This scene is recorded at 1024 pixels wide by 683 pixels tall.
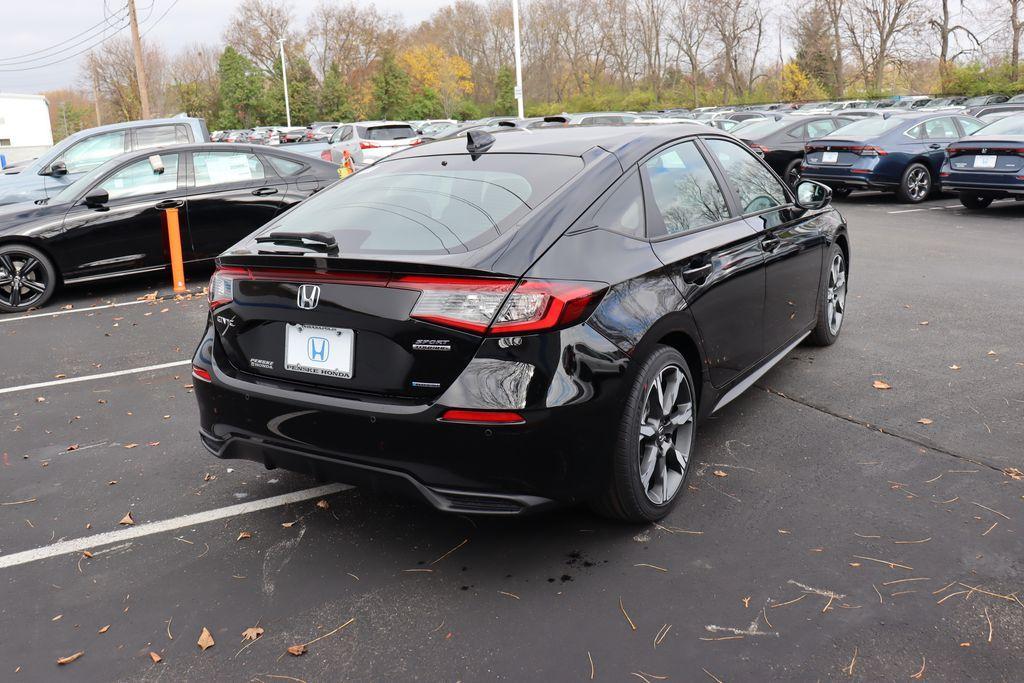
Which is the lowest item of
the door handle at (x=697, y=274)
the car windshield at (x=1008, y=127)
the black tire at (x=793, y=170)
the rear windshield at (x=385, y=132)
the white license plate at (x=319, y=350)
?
the white license plate at (x=319, y=350)

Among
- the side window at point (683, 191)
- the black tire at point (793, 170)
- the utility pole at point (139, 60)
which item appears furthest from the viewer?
the utility pole at point (139, 60)

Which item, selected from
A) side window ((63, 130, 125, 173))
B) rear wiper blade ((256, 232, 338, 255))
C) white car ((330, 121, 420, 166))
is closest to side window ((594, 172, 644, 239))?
rear wiper blade ((256, 232, 338, 255))

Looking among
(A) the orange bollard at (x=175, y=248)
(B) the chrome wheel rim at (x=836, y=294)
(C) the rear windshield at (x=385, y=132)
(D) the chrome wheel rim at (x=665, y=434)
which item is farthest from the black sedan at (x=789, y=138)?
(D) the chrome wheel rim at (x=665, y=434)

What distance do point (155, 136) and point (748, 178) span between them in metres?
10.9

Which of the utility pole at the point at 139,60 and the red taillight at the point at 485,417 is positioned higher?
the utility pole at the point at 139,60

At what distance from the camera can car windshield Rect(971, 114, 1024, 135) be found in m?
12.7

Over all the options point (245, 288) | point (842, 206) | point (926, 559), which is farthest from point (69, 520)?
point (842, 206)

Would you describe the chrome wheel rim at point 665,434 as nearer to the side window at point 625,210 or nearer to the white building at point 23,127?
the side window at point 625,210

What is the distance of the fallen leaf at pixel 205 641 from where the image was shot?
9.23 feet

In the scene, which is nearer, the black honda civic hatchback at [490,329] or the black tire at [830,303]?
the black honda civic hatchback at [490,329]

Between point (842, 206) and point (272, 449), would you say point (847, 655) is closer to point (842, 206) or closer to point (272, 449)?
point (272, 449)

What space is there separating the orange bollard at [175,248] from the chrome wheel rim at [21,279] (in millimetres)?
1210

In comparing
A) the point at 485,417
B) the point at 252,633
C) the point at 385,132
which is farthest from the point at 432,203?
the point at 385,132

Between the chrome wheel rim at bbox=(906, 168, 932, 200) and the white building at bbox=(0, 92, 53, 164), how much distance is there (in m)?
28.1
